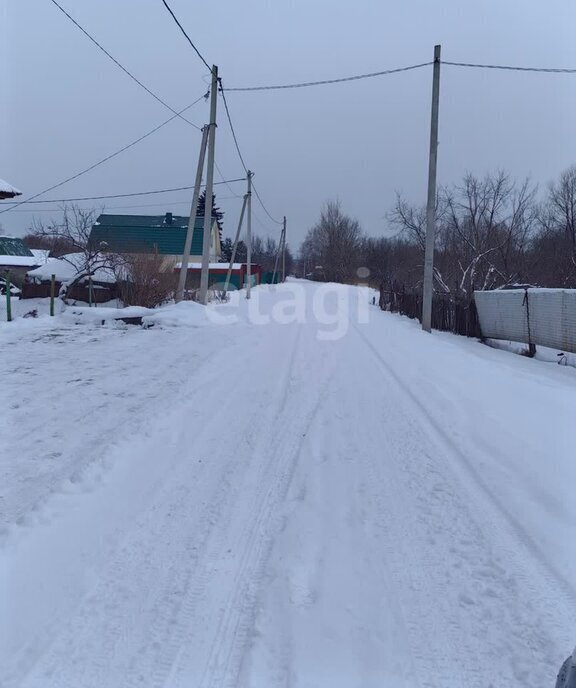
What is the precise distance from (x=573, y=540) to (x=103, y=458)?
141 inches

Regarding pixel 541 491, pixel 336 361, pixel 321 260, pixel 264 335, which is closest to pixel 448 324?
pixel 264 335

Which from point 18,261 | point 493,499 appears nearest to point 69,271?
point 493,499

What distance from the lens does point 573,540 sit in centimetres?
351

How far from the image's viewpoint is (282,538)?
343 centimetres

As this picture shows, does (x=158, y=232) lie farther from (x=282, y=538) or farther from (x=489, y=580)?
(x=489, y=580)

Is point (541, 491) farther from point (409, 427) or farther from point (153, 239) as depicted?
point (153, 239)

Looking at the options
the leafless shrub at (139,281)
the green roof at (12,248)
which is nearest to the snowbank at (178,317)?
the leafless shrub at (139,281)

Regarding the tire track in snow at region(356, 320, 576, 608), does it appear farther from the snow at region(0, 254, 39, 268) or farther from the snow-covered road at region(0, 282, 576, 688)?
the snow at region(0, 254, 39, 268)

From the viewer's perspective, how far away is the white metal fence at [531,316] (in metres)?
10.6

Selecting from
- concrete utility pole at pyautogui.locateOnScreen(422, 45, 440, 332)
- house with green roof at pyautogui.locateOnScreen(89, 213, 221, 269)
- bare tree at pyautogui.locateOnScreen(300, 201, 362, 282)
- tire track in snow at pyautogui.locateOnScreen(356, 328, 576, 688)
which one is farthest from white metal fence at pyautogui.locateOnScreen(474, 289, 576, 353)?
bare tree at pyautogui.locateOnScreen(300, 201, 362, 282)

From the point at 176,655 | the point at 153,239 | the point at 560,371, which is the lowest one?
the point at 176,655

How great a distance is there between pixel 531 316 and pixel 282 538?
10.5m

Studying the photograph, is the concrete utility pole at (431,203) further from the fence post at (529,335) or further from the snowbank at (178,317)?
the snowbank at (178,317)

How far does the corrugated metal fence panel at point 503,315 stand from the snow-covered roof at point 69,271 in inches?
489
